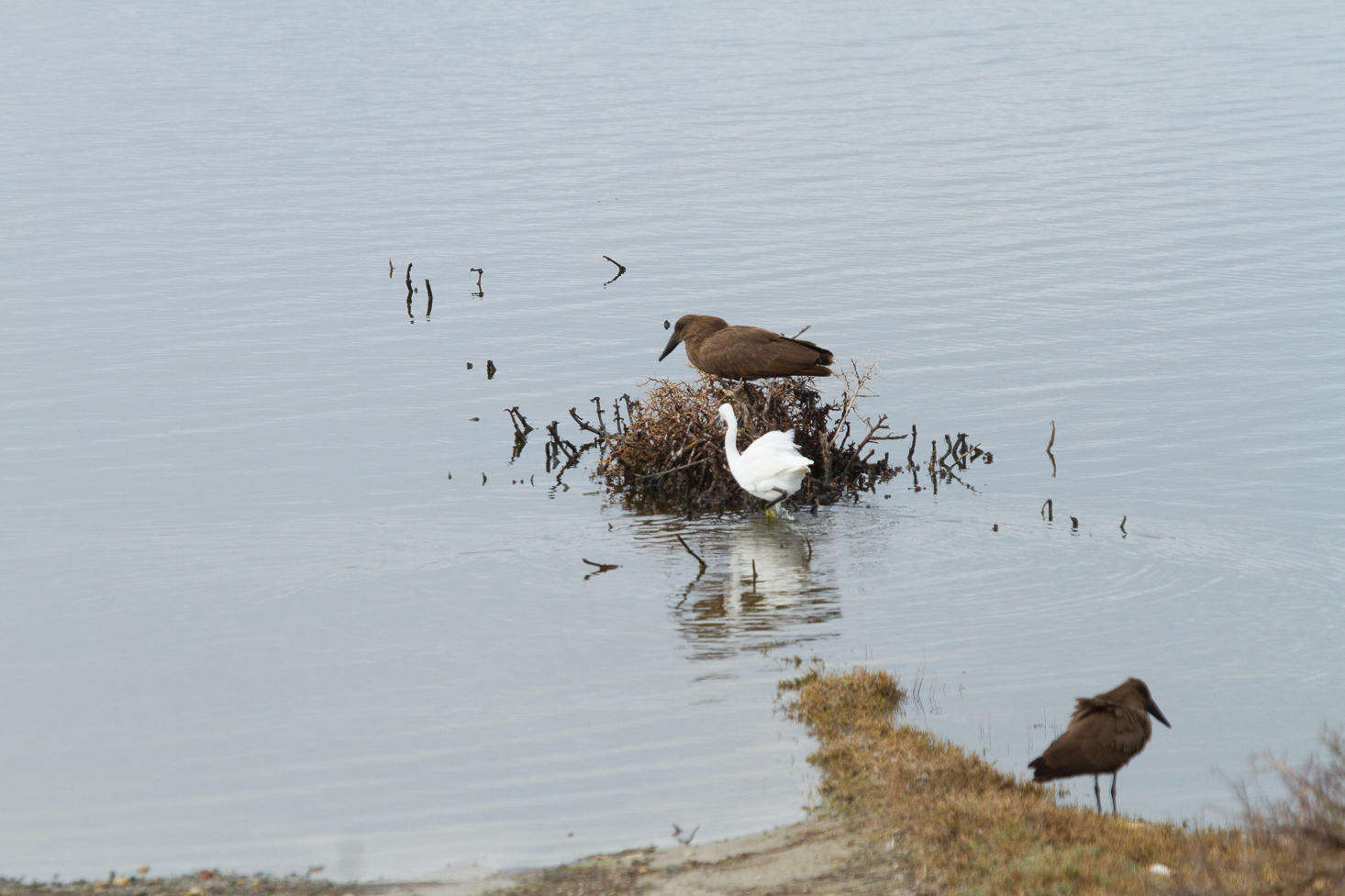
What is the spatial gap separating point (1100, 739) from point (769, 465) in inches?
236

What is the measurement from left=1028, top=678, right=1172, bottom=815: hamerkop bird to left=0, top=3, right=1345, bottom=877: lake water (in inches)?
27.7

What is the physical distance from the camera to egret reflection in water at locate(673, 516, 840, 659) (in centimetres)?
1198

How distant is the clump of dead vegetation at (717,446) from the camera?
15562 mm

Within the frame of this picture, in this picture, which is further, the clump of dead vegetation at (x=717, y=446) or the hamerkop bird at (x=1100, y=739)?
the clump of dead vegetation at (x=717, y=446)

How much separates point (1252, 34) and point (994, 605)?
Result: 56.6 metres

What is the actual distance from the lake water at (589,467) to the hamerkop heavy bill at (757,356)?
1624 millimetres

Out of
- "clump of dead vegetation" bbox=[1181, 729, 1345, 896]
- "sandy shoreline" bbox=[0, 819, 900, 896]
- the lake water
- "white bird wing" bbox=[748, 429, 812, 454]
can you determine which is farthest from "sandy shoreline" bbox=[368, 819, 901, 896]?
"white bird wing" bbox=[748, 429, 812, 454]

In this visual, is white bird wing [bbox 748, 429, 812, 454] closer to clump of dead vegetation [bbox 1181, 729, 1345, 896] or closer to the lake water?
the lake water

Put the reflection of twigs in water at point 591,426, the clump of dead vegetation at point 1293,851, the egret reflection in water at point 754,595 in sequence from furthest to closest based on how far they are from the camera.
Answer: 1. the reflection of twigs in water at point 591,426
2. the egret reflection in water at point 754,595
3. the clump of dead vegetation at point 1293,851

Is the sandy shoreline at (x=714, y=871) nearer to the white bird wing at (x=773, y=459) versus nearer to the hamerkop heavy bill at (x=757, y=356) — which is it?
the white bird wing at (x=773, y=459)

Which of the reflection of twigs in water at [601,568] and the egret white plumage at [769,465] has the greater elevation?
the egret white plumage at [769,465]

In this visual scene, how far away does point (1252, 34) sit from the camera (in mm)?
61438

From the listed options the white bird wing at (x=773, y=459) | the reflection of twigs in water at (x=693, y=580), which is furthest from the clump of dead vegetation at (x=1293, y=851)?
the white bird wing at (x=773, y=459)

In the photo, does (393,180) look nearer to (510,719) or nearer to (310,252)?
(310,252)
